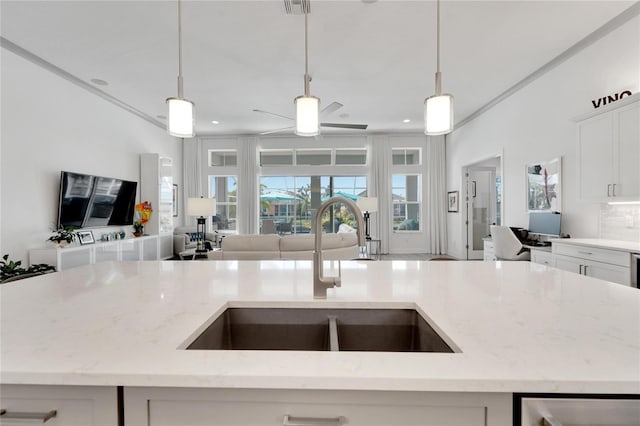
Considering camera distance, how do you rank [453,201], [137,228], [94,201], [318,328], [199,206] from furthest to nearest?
[453,201], [137,228], [199,206], [94,201], [318,328]

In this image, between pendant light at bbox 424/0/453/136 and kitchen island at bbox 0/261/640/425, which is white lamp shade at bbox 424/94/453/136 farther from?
kitchen island at bbox 0/261/640/425

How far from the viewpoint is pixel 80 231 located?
183 inches

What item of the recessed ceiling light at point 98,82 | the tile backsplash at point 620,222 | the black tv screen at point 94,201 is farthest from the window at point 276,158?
the tile backsplash at point 620,222

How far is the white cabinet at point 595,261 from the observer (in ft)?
8.24

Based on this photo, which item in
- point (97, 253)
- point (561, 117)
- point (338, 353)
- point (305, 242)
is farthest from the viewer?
point (97, 253)

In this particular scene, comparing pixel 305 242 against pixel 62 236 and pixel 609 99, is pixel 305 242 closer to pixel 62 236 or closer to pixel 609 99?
pixel 62 236

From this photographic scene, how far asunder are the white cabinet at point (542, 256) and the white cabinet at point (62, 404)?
13.4 feet

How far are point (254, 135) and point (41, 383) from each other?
24.6 feet

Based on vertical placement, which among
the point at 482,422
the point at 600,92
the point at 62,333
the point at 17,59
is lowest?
the point at 482,422

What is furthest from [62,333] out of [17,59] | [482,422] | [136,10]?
[17,59]

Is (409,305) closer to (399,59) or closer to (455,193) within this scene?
(399,59)

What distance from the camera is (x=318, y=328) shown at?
105 cm

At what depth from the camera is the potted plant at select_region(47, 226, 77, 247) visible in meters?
3.97

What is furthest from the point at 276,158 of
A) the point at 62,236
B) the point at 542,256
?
the point at 542,256
